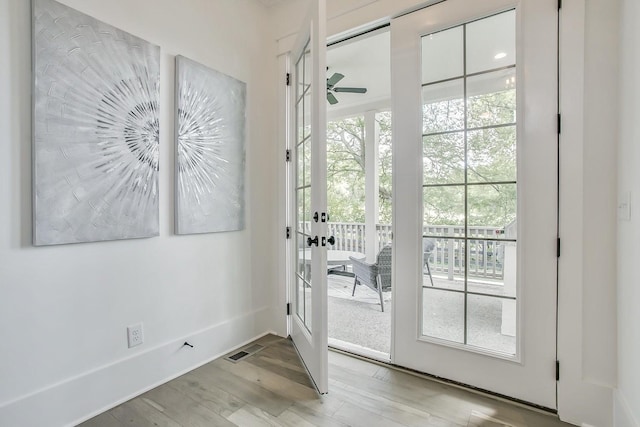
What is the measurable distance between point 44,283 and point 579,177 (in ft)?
8.87

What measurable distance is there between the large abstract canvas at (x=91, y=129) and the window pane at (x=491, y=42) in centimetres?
193

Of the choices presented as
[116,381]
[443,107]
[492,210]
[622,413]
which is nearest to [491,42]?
[443,107]

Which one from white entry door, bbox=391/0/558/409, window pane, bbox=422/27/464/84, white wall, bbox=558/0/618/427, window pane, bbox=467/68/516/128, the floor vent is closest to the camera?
white wall, bbox=558/0/618/427

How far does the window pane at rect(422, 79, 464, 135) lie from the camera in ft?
6.51

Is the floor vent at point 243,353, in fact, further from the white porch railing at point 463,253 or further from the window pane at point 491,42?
the window pane at point 491,42

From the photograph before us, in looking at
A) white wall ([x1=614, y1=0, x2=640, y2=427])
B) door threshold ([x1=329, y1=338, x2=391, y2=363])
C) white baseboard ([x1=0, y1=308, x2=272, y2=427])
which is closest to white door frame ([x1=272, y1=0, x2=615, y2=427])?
white wall ([x1=614, y1=0, x2=640, y2=427])

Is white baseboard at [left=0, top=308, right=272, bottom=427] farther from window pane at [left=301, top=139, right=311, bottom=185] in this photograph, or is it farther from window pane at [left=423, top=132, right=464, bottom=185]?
window pane at [left=423, top=132, right=464, bottom=185]

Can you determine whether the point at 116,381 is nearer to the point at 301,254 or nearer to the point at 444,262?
the point at 301,254

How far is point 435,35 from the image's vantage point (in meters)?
2.04

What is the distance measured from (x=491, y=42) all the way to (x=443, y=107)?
428 mm

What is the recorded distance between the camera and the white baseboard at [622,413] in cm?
135

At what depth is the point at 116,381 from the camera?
1794mm

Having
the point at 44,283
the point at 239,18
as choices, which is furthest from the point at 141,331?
the point at 239,18

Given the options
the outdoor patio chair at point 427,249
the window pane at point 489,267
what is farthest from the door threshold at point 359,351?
the window pane at point 489,267
